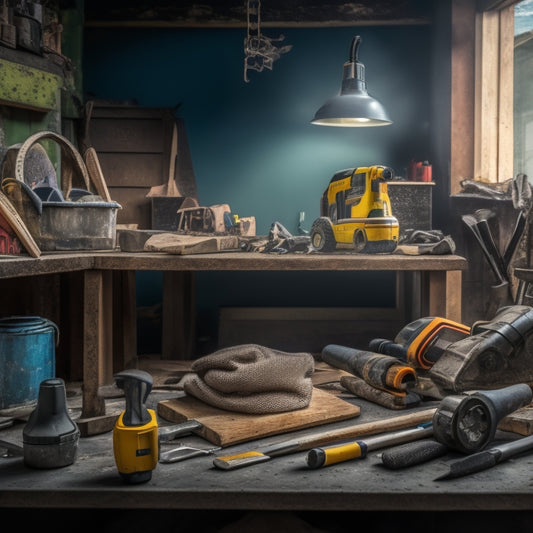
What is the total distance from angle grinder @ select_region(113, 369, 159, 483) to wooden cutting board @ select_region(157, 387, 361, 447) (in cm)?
32

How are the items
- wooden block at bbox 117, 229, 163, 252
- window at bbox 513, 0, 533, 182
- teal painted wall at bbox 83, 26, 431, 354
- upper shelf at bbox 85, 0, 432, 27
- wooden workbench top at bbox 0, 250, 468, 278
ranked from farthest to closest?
teal painted wall at bbox 83, 26, 431, 354
upper shelf at bbox 85, 0, 432, 27
window at bbox 513, 0, 533, 182
wooden block at bbox 117, 229, 163, 252
wooden workbench top at bbox 0, 250, 468, 278

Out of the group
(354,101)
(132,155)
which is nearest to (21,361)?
(354,101)

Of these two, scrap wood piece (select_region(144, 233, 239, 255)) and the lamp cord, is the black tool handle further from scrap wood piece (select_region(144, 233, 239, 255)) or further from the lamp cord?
the lamp cord

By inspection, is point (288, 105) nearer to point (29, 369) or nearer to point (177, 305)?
point (177, 305)

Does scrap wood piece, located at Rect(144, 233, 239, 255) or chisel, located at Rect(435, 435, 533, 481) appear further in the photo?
scrap wood piece, located at Rect(144, 233, 239, 255)

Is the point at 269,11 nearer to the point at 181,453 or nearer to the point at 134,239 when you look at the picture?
the point at 134,239

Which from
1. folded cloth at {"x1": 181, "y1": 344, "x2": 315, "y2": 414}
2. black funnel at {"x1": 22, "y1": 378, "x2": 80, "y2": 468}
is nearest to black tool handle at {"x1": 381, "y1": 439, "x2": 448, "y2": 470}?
folded cloth at {"x1": 181, "y1": 344, "x2": 315, "y2": 414}

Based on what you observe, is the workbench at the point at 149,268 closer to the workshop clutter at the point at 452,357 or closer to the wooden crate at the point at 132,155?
the workshop clutter at the point at 452,357

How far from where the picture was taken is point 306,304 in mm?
6121

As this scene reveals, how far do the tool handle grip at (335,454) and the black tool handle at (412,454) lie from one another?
7 cm

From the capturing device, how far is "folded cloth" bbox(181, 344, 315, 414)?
2.15m

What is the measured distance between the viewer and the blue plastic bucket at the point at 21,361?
238cm

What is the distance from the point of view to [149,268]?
231 centimetres

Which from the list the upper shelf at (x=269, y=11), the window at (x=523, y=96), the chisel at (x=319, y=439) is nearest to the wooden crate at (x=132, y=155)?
the upper shelf at (x=269, y=11)
